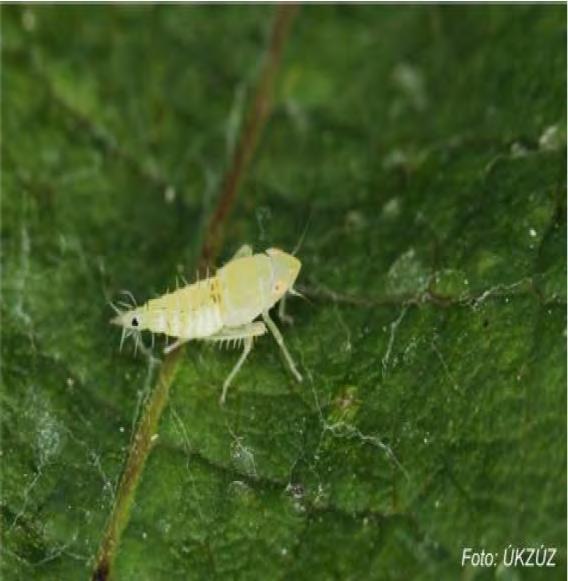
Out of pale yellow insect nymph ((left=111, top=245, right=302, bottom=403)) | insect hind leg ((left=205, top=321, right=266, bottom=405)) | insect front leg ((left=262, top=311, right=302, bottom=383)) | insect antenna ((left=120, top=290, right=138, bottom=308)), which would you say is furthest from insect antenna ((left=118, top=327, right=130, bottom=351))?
insect front leg ((left=262, top=311, right=302, bottom=383))

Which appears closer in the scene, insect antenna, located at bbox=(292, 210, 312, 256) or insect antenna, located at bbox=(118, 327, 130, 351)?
insect antenna, located at bbox=(118, 327, 130, 351)

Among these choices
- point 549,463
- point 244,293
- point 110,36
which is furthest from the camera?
point 110,36

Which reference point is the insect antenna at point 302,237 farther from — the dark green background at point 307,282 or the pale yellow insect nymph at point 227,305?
the pale yellow insect nymph at point 227,305

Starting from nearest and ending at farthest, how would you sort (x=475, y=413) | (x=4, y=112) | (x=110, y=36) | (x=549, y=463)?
1. (x=549, y=463)
2. (x=475, y=413)
3. (x=4, y=112)
4. (x=110, y=36)

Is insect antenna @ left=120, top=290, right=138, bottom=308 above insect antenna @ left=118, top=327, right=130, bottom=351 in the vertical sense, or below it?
above

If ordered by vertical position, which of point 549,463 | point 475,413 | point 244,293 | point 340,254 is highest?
point 340,254

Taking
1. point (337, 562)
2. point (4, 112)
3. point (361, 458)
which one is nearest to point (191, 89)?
point (4, 112)

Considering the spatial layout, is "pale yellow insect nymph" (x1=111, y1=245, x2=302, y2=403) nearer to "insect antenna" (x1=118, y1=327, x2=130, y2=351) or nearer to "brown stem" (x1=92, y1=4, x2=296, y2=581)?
"insect antenna" (x1=118, y1=327, x2=130, y2=351)

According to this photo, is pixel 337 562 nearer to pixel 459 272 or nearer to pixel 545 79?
pixel 459 272

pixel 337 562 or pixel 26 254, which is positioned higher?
pixel 26 254
